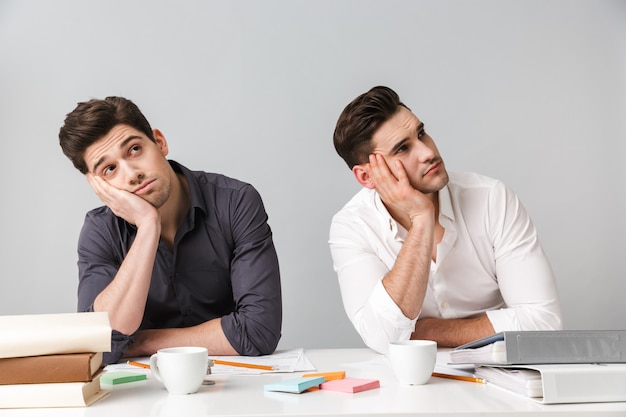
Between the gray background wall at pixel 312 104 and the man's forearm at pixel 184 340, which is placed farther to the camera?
the gray background wall at pixel 312 104

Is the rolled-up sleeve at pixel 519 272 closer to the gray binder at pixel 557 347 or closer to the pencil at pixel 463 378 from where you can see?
the pencil at pixel 463 378

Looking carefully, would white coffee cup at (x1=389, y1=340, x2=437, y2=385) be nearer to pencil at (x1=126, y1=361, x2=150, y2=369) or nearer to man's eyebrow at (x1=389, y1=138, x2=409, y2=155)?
pencil at (x1=126, y1=361, x2=150, y2=369)

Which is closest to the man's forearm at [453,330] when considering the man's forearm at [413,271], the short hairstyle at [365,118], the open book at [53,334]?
the man's forearm at [413,271]

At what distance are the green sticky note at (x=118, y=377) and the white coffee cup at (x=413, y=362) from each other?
45cm

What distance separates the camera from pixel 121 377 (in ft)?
3.89

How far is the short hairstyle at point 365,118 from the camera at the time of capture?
1998 millimetres

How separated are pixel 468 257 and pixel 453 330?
0.25 meters

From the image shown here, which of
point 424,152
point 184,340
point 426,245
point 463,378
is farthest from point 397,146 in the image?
point 463,378

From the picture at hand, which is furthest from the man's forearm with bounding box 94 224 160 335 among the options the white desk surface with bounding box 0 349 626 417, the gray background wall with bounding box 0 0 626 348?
the gray background wall with bounding box 0 0 626 348

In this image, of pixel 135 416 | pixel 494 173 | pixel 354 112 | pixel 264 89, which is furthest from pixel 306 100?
pixel 135 416

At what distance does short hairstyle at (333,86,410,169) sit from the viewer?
2.00 metres

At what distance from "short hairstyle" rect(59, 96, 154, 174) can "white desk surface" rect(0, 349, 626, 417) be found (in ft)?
2.91

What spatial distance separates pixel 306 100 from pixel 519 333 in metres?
2.29

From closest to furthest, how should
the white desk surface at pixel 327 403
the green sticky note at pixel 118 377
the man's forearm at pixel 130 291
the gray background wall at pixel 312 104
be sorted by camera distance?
the white desk surface at pixel 327 403 → the green sticky note at pixel 118 377 → the man's forearm at pixel 130 291 → the gray background wall at pixel 312 104
